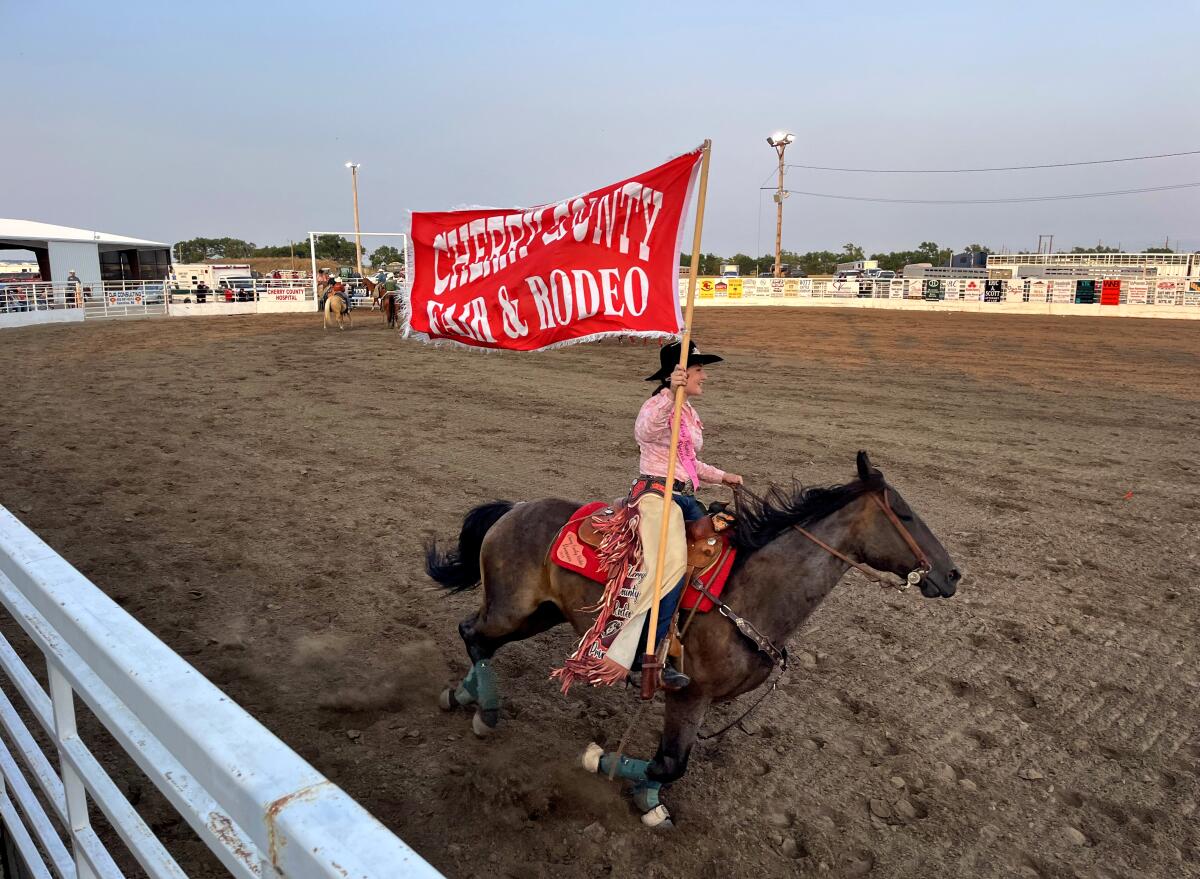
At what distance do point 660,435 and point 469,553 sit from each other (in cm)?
160

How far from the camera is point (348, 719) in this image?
4738mm

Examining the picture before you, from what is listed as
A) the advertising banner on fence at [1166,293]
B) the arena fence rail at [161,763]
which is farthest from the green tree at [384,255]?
the arena fence rail at [161,763]

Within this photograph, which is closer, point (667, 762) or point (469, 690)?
point (667, 762)

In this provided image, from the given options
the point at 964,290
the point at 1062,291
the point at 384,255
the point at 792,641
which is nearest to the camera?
the point at 792,641

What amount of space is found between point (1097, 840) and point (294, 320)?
103ft

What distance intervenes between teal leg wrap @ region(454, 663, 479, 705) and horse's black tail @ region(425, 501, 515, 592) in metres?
0.57

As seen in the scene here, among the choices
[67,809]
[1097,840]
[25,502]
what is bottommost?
[1097,840]

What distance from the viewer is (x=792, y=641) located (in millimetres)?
5723

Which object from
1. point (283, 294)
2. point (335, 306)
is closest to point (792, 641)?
point (335, 306)

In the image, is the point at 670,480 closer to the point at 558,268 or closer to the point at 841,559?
the point at 841,559

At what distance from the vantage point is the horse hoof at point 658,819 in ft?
12.6

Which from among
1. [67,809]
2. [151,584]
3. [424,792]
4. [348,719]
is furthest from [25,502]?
[67,809]

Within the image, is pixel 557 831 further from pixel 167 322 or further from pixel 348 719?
pixel 167 322

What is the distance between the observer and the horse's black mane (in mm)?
3918
